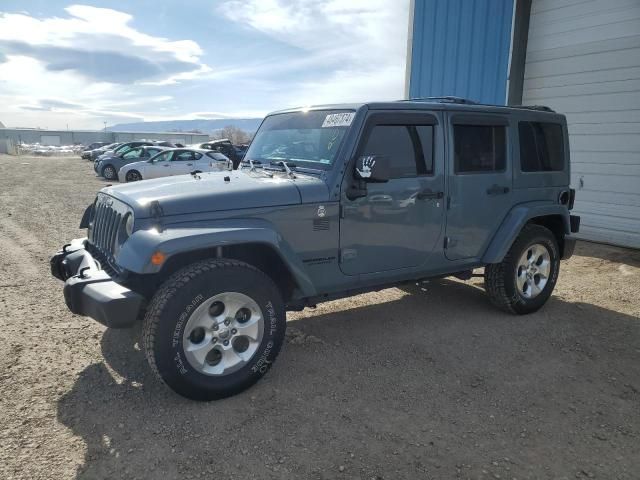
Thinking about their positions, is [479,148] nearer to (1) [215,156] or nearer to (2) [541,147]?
(2) [541,147]

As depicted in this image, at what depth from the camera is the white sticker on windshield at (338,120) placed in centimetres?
382

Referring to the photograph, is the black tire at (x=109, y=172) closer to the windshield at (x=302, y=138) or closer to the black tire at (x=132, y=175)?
the black tire at (x=132, y=175)

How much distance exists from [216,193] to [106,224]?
1022 mm

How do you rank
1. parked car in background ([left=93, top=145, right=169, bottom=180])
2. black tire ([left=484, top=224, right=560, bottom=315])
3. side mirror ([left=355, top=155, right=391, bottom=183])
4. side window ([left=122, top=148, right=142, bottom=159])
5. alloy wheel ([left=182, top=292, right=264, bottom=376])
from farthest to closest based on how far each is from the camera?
1. side window ([left=122, top=148, right=142, bottom=159])
2. parked car in background ([left=93, top=145, right=169, bottom=180])
3. black tire ([left=484, top=224, right=560, bottom=315])
4. side mirror ([left=355, top=155, right=391, bottom=183])
5. alloy wheel ([left=182, top=292, right=264, bottom=376])

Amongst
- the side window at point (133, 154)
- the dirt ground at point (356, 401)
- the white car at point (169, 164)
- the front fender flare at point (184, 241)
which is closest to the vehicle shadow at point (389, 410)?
the dirt ground at point (356, 401)

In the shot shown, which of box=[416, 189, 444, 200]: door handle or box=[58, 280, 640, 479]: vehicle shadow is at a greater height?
box=[416, 189, 444, 200]: door handle

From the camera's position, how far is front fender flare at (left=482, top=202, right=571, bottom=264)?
183 inches

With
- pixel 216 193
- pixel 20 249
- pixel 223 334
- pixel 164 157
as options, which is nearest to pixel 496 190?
pixel 216 193

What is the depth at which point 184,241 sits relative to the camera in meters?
Result: 3.03

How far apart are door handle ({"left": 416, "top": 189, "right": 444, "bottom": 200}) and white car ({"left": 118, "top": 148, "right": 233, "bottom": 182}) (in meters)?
14.3

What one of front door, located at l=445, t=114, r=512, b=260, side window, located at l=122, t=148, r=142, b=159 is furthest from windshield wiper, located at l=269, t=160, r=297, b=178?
side window, located at l=122, t=148, r=142, b=159

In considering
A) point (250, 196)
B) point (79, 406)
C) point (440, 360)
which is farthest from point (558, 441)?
point (79, 406)

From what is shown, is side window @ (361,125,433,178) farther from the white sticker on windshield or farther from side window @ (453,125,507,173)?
side window @ (453,125,507,173)

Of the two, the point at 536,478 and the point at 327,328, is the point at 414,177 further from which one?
the point at 536,478
